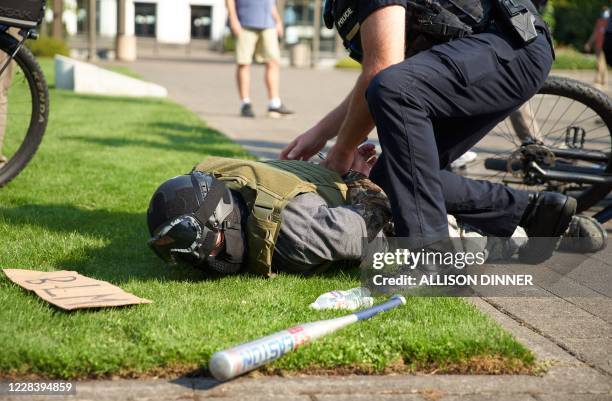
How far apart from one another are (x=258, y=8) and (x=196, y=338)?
853 centimetres

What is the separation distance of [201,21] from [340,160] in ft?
182

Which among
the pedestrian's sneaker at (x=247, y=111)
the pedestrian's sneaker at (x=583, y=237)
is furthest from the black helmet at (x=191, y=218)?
the pedestrian's sneaker at (x=247, y=111)

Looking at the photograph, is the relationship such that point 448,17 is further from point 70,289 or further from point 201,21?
point 201,21

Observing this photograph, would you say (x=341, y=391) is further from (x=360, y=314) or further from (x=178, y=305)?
(x=178, y=305)

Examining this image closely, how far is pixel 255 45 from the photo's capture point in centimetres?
1111

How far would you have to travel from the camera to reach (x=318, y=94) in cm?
1683

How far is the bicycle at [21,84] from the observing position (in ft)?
15.2

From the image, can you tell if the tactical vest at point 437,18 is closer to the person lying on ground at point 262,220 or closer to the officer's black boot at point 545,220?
the person lying on ground at point 262,220

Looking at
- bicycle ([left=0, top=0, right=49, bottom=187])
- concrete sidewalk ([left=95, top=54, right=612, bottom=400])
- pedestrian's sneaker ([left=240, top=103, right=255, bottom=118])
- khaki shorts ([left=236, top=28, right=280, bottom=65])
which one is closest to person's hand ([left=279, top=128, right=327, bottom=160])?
concrete sidewalk ([left=95, top=54, right=612, bottom=400])

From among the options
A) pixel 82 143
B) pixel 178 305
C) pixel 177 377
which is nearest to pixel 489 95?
pixel 178 305

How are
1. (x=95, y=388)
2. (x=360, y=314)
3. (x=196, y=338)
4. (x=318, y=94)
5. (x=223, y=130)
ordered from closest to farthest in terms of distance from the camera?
1. (x=95, y=388)
2. (x=196, y=338)
3. (x=360, y=314)
4. (x=223, y=130)
5. (x=318, y=94)

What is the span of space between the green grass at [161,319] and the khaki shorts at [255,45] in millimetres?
5892

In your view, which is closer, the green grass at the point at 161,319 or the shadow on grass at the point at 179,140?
the green grass at the point at 161,319

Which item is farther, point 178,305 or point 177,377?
point 178,305
